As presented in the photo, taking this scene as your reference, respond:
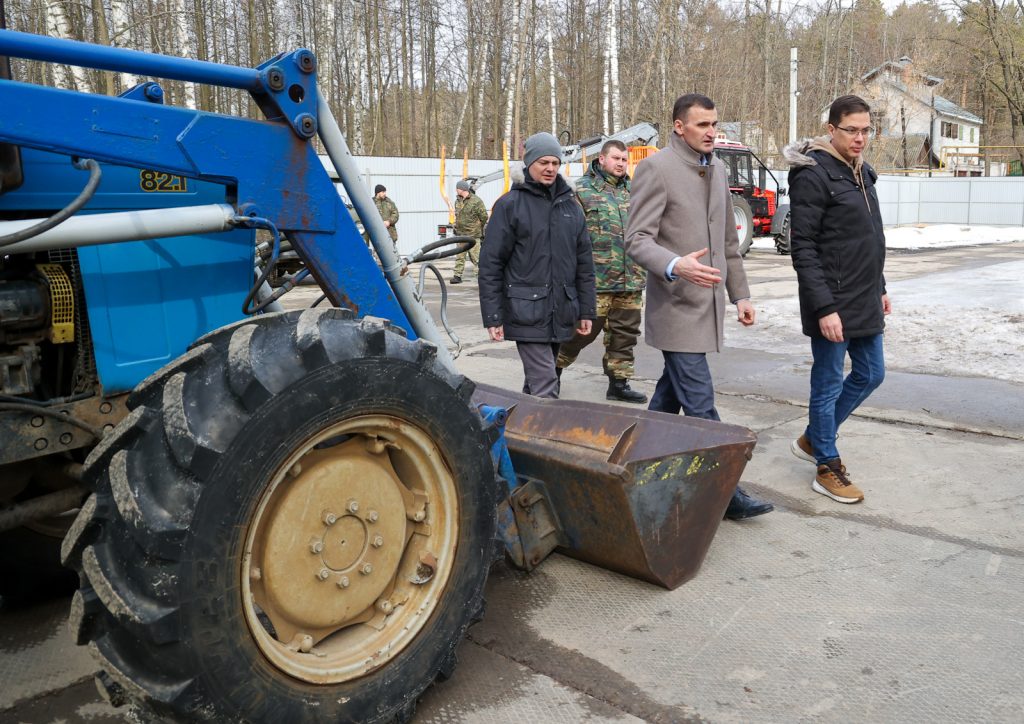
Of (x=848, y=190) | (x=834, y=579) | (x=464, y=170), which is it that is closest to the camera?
→ (x=834, y=579)

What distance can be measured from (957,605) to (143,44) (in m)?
31.5

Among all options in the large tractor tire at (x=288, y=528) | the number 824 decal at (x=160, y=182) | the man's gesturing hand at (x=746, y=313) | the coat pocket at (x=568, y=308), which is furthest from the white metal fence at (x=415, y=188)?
the large tractor tire at (x=288, y=528)

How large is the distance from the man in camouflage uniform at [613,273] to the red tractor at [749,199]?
13.4 m

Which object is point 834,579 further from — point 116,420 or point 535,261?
point 116,420

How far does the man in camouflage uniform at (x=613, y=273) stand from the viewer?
6.29 m

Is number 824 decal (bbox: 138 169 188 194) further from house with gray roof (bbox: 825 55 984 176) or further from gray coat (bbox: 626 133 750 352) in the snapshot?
house with gray roof (bbox: 825 55 984 176)

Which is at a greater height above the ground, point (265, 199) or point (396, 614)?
point (265, 199)

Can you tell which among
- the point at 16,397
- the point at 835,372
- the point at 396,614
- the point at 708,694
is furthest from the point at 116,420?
the point at 835,372

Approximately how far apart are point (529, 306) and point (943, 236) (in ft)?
79.7

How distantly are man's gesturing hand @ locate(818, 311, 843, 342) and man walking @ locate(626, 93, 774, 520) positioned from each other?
1.11ft

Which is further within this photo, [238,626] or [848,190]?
[848,190]

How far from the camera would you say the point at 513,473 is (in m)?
3.29

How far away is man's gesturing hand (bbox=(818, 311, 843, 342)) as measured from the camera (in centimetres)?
409

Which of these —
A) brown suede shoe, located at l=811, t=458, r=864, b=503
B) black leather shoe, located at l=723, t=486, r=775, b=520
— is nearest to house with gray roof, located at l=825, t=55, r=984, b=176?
brown suede shoe, located at l=811, t=458, r=864, b=503
